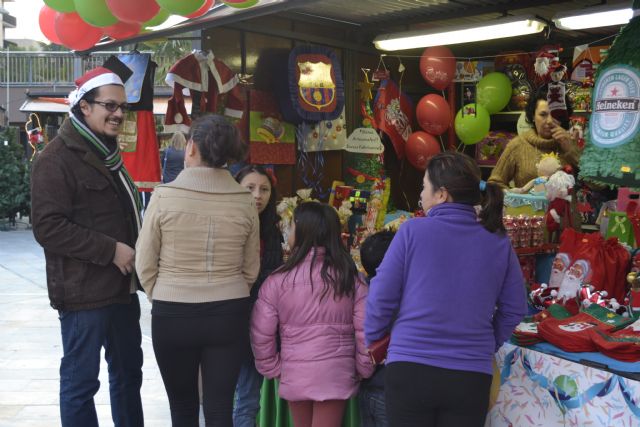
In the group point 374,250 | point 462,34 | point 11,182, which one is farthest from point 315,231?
point 11,182

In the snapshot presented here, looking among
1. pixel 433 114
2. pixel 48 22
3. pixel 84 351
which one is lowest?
pixel 84 351

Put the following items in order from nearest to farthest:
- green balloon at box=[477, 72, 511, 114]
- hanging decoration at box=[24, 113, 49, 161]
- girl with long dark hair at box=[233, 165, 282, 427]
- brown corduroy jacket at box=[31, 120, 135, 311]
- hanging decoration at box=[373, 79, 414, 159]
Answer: brown corduroy jacket at box=[31, 120, 135, 311], girl with long dark hair at box=[233, 165, 282, 427], hanging decoration at box=[373, 79, 414, 159], green balloon at box=[477, 72, 511, 114], hanging decoration at box=[24, 113, 49, 161]

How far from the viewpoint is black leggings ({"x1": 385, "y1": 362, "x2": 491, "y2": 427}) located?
2.20 m

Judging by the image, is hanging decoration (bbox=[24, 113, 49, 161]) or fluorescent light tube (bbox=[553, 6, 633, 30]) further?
hanging decoration (bbox=[24, 113, 49, 161])

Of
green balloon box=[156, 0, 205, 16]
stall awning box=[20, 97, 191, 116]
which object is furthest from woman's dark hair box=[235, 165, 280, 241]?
stall awning box=[20, 97, 191, 116]

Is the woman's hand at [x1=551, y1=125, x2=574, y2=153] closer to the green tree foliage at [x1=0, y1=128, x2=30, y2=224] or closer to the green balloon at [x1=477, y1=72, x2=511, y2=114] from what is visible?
the green balloon at [x1=477, y1=72, x2=511, y2=114]

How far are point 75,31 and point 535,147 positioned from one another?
10.3ft

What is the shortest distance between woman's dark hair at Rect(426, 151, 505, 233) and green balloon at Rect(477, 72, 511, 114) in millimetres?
4492

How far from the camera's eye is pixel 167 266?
2604 millimetres

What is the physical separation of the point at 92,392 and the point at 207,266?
864mm

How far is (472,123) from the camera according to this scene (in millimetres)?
6453

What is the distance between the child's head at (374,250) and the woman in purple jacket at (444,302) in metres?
0.54

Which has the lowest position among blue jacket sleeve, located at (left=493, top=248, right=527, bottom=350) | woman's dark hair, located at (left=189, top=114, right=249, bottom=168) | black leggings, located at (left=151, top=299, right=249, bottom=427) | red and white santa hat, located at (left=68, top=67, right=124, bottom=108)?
black leggings, located at (left=151, top=299, right=249, bottom=427)

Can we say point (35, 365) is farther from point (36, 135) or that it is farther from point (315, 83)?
point (36, 135)
